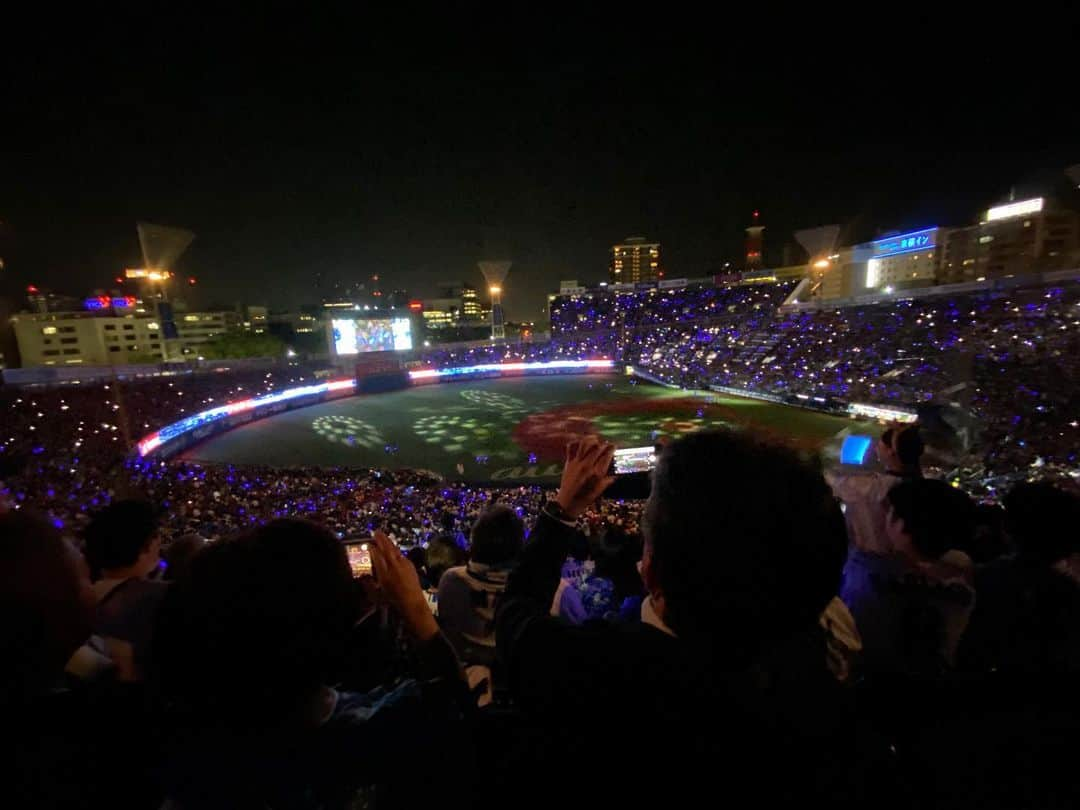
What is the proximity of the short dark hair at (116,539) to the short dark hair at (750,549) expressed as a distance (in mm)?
2977

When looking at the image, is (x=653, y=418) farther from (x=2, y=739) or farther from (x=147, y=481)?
(x=2, y=739)

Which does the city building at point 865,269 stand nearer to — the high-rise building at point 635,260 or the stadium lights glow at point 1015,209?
the stadium lights glow at point 1015,209

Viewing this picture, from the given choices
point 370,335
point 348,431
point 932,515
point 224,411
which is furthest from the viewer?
point 370,335

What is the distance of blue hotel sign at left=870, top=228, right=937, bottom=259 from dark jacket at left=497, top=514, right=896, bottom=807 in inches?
2311

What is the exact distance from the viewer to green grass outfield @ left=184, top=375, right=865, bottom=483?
73.2 ft

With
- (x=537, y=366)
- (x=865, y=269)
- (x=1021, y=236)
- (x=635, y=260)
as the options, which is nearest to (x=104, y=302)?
(x=537, y=366)

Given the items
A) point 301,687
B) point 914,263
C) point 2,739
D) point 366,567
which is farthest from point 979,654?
point 914,263

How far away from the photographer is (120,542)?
273 centimetres

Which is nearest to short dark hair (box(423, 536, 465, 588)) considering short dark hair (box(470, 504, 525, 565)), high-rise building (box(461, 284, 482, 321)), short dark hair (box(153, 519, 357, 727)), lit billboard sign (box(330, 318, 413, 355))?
short dark hair (box(470, 504, 525, 565))

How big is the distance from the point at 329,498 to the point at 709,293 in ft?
178

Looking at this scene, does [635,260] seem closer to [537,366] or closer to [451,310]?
[451,310]

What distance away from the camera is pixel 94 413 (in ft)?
82.8

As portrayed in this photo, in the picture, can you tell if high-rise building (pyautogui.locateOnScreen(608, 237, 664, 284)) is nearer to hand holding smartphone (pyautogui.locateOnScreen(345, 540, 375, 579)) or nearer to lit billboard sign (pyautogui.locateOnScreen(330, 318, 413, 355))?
lit billboard sign (pyautogui.locateOnScreen(330, 318, 413, 355))

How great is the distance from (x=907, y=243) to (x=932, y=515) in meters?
58.6
